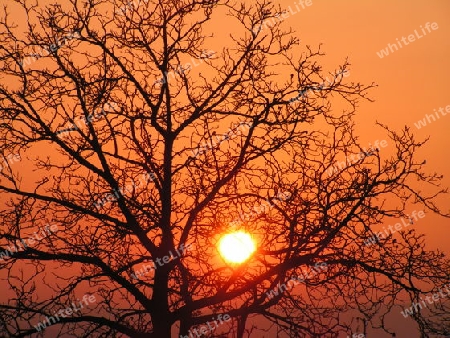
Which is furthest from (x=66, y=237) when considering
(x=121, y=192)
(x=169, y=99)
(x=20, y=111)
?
(x=169, y=99)

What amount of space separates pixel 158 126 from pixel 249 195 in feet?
7.47

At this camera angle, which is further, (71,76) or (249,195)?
(249,195)

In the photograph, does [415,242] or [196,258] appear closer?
[415,242]

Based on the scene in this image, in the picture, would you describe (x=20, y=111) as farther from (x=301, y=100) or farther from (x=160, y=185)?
(x=301, y=100)

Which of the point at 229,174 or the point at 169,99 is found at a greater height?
the point at 169,99

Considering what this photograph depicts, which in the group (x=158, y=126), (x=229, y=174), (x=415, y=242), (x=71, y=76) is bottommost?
(x=415, y=242)

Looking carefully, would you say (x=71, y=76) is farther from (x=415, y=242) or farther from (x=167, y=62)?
(x=415, y=242)

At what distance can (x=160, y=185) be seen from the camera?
508 inches

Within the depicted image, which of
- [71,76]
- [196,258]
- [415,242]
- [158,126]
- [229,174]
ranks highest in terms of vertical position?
[71,76]

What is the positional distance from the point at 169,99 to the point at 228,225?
279 centimetres

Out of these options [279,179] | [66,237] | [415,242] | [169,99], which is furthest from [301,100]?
[66,237]

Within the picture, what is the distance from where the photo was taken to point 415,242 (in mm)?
12109

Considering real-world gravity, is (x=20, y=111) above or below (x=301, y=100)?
above

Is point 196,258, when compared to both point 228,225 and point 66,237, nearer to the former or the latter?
point 228,225
